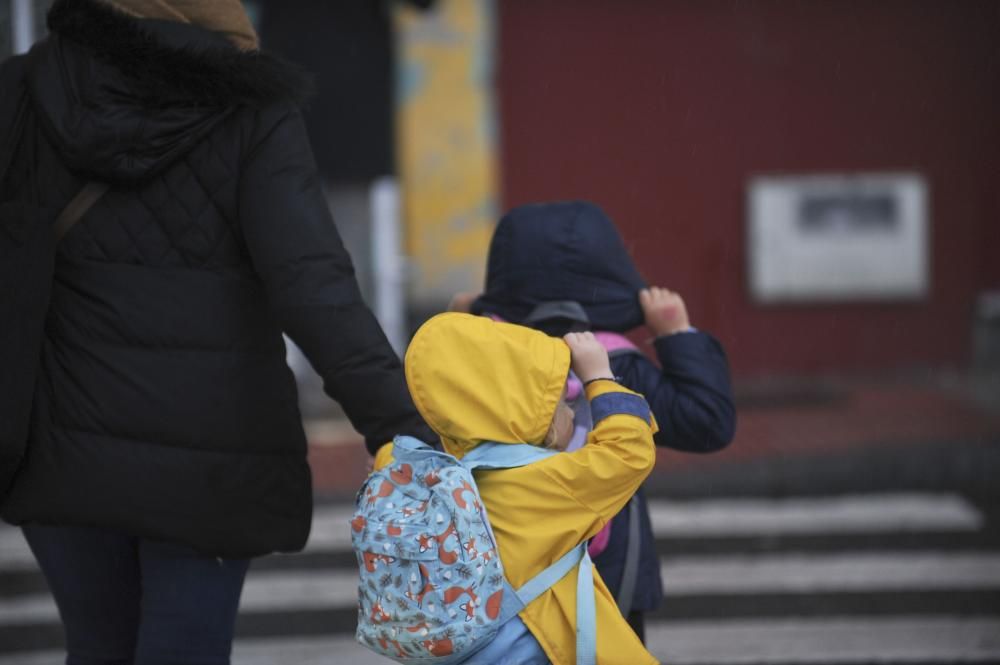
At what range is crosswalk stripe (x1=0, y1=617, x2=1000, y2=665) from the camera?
4746 millimetres

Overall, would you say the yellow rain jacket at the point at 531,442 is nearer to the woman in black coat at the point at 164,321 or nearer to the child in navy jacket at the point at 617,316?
the woman in black coat at the point at 164,321

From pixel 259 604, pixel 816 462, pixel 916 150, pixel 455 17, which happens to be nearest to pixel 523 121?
pixel 455 17

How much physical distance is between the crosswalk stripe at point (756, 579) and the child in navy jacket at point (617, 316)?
9.20ft

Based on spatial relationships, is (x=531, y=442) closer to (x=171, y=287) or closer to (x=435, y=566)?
(x=435, y=566)

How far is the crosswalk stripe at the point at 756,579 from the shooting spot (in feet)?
18.1

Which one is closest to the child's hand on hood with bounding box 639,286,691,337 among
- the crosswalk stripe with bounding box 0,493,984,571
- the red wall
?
the crosswalk stripe with bounding box 0,493,984,571

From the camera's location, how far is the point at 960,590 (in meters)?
5.50

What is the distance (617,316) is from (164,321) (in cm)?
97

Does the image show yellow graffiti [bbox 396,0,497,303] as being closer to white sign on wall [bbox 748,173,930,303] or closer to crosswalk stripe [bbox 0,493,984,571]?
white sign on wall [bbox 748,173,930,303]

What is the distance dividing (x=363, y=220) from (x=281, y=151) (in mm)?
7436

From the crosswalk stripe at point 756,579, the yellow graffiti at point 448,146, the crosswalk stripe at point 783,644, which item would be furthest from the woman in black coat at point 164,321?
the yellow graffiti at point 448,146

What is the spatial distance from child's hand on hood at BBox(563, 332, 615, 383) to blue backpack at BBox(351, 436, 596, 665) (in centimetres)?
21

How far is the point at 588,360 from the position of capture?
2.47 metres

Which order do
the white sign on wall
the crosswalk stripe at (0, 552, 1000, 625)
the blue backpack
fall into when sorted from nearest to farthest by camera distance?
the blue backpack < the crosswalk stripe at (0, 552, 1000, 625) < the white sign on wall
